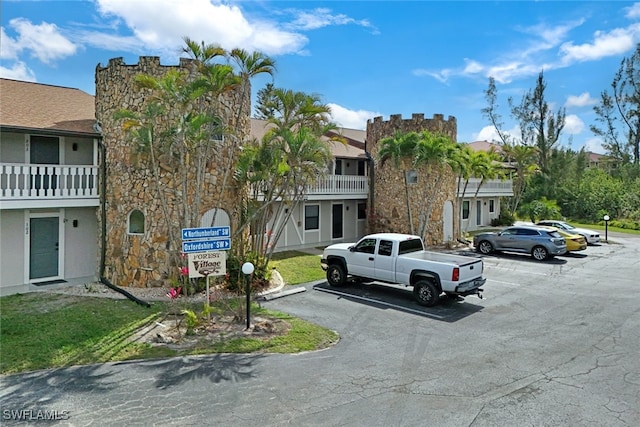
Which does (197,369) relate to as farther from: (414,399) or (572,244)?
(572,244)

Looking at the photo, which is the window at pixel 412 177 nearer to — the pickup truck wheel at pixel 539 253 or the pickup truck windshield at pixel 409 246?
the pickup truck wheel at pixel 539 253

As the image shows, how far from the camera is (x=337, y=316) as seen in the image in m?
12.0

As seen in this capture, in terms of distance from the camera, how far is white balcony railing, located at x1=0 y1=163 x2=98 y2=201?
13.1m

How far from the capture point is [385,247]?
14070mm

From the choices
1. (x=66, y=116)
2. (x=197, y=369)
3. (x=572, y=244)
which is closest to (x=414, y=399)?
(x=197, y=369)

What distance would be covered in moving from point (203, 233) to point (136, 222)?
495 centimetres

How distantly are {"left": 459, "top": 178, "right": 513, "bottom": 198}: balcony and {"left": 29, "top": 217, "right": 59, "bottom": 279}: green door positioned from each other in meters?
23.9

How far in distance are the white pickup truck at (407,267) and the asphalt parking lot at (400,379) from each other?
0.69m

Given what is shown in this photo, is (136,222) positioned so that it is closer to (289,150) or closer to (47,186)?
(47,186)

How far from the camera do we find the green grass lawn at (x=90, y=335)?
8789 millimetres

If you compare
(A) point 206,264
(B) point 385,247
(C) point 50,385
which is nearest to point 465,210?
(B) point 385,247

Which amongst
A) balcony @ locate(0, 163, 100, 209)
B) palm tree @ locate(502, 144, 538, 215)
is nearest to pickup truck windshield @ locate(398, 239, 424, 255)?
balcony @ locate(0, 163, 100, 209)

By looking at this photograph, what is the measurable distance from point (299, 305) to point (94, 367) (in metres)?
5.97

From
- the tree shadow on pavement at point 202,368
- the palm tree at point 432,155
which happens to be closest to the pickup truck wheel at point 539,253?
the palm tree at point 432,155
